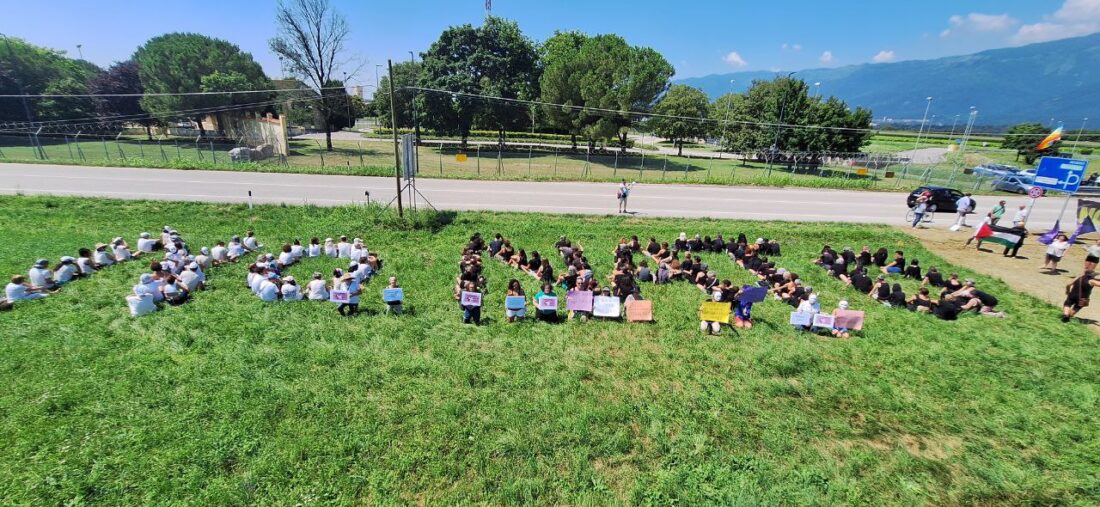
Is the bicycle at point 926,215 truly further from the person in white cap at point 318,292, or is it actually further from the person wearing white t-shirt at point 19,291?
the person wearing white t-shirt at point 19,291

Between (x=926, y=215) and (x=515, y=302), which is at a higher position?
(x=926, y=215)

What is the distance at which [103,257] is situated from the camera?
14.4 meters

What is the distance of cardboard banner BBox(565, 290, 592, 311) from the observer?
1175 centimetres

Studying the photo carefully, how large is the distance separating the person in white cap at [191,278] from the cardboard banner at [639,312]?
1173cm

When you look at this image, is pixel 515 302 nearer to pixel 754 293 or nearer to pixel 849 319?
pixel 754 293

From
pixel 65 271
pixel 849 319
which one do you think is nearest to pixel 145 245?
pixel 65 271

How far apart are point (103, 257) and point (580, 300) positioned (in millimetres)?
15066

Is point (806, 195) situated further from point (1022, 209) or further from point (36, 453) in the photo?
point (36, 453)

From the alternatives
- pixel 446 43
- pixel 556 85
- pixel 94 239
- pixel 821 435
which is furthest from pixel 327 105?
pixel 821 435

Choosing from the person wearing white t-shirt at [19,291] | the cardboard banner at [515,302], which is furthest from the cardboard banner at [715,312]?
the person wearing white t-shirt at [19,291]

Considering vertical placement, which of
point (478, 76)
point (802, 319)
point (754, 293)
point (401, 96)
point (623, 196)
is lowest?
point (802, 319)

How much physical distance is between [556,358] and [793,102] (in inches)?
2019

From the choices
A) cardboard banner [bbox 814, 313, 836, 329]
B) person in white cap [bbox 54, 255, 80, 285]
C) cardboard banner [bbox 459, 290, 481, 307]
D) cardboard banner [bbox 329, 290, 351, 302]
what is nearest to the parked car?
cardboard banner [bbox 814, 313, 836, 329]

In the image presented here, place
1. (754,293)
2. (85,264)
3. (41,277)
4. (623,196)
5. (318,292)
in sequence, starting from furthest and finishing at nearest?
(623,196) < (85,264) < (318,292) < (41,277) < (754,293)
